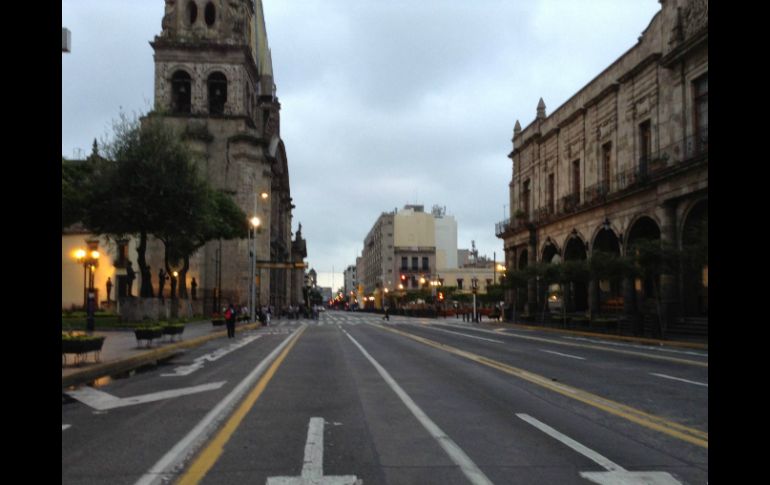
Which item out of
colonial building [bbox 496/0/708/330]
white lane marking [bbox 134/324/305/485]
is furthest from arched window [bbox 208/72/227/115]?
white lane marking [bbox 134/324/305/485]

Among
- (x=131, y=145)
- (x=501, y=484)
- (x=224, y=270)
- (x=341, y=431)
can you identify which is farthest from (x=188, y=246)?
(x=501, y=484)

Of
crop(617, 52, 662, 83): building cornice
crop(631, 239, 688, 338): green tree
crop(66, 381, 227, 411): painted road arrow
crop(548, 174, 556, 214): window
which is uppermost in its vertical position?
crop(617, 52, 662, 83): building cornice

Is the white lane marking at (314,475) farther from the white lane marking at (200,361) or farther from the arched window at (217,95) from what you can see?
the arched window at (217,95)

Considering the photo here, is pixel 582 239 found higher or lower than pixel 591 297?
higher

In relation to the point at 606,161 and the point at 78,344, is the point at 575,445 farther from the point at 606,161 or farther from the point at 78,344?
the point at 606,161

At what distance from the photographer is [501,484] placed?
545 centimetres

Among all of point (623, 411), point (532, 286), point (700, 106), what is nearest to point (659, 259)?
point (700, 106)

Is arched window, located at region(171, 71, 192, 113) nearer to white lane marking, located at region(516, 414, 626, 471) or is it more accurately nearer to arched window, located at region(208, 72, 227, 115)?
arched window, located at region(208, 72, 227, 115)

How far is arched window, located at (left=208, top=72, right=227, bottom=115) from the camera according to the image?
75875 mm

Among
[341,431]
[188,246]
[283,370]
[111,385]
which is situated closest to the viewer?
[341,431]

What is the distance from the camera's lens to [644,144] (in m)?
39.7

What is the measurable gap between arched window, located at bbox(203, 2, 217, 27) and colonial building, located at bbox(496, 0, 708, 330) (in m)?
41.6
